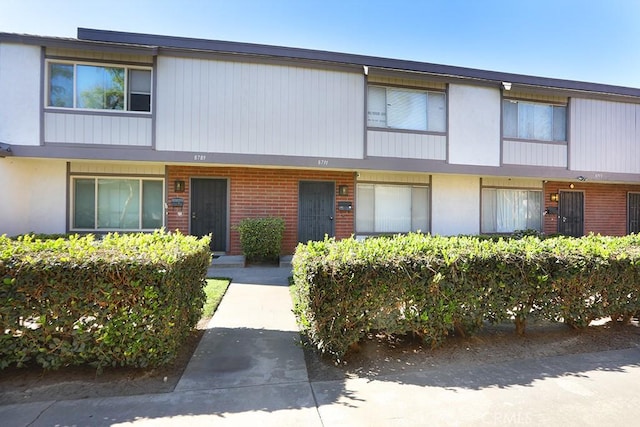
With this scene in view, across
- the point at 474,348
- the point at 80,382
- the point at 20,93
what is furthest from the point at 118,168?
the point at 474,348

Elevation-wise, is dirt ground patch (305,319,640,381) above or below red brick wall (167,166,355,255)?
below

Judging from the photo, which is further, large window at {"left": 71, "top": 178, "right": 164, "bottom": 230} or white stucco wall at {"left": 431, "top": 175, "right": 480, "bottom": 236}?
white stucco wall at {"left": 431, "top": 175, "right": 480, "bottom": 236}

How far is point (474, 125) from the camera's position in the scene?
1068 centimetres

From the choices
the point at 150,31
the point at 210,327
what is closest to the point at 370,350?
the point at 210,327

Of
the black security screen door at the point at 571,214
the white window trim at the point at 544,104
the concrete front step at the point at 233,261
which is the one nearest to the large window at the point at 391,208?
the concrete front step at the point at 233,261

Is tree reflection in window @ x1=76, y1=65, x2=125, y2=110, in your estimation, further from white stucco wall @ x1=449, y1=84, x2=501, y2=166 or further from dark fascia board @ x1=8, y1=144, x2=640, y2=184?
white stucco wall @ x1=449, y1=84, x2=501, y2=166

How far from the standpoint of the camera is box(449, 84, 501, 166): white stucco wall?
34.6 feet

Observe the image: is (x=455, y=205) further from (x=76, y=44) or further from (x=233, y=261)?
(x=76, y=44)

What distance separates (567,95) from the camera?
442 inches

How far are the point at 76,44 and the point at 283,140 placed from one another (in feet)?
18.6

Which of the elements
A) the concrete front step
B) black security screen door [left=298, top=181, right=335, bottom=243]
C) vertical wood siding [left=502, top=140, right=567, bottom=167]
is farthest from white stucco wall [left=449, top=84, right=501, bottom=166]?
the concrete front step

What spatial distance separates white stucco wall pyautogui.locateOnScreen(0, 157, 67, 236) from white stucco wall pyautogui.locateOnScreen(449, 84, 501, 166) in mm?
11471

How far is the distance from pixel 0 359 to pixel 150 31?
8885mm

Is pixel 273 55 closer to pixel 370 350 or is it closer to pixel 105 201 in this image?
pixel 105 201
